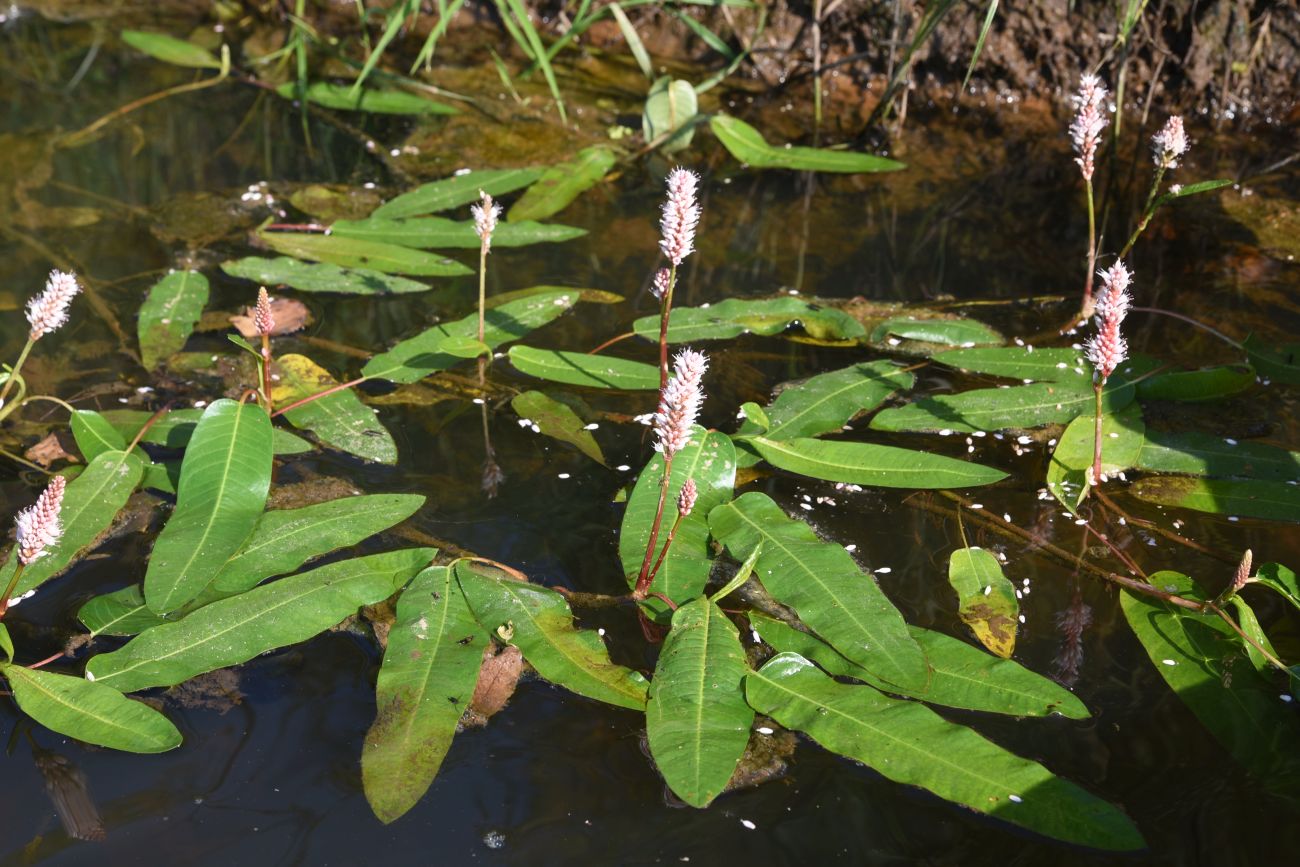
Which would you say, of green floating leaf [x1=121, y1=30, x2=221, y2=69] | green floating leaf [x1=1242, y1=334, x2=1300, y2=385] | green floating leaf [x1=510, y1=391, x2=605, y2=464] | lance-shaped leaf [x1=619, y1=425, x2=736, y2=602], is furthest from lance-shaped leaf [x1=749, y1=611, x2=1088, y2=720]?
green floating leaf [x1=121, y1=30, x2=221, y2=69]

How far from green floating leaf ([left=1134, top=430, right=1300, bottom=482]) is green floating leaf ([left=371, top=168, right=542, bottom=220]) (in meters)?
1.88

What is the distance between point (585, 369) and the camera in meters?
2.59

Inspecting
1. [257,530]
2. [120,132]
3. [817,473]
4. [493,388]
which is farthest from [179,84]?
[817,473]

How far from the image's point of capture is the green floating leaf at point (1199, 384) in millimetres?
2494

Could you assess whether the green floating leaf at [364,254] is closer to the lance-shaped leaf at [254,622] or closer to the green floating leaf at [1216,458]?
the lance-shaped leaf at [254,622]

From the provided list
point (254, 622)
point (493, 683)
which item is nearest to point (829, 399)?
point (493, 683)

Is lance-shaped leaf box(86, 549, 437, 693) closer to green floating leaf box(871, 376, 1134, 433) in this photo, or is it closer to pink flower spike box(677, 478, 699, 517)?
pink flower spike box(677, 478, 699, 517)

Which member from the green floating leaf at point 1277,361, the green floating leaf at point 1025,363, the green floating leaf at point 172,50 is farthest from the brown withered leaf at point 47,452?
the green floating leaf at point 1277,361

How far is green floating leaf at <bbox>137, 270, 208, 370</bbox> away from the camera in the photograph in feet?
8.87

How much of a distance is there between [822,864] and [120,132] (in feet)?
11.1

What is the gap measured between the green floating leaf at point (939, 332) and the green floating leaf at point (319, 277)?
3.62ft

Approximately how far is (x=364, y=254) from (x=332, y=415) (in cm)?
73

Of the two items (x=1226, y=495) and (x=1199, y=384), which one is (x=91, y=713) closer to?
(x=1226, y=495)

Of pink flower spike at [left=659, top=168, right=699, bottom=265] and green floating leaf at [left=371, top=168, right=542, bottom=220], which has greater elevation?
pink flower spike at [left=659, top=168, right=699, bottom=265]
